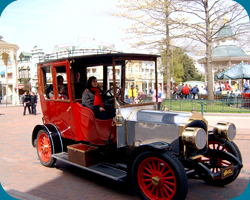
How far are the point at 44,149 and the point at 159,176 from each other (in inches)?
126

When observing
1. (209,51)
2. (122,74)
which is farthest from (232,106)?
(122,74)

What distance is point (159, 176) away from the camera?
3.53 m

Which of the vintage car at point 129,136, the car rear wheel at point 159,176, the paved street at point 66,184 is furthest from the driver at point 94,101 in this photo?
the car rear wheel at point 159,176

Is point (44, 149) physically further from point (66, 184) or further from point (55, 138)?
point (66, 184)

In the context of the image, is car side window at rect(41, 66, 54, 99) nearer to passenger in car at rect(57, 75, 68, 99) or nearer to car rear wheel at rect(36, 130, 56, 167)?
passenger in car at rect(57, 75, 68, 99)

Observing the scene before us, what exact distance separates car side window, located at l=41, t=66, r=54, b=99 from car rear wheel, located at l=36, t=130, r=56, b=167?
0.88 meters

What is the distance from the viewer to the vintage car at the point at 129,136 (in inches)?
140

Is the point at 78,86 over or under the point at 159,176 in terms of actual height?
over

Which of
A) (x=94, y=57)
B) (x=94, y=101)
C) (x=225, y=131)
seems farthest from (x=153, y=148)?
(x=94, y=57)

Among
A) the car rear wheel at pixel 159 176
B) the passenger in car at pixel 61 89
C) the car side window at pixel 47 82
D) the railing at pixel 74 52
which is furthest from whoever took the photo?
the car side window at pixel 47 82

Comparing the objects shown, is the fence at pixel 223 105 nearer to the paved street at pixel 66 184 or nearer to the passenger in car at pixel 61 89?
the paved street at pixel 66 184

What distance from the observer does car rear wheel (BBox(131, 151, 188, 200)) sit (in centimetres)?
326

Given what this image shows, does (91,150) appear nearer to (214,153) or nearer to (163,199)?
(163,199)

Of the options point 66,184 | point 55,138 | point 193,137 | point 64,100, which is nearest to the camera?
point 193,137
